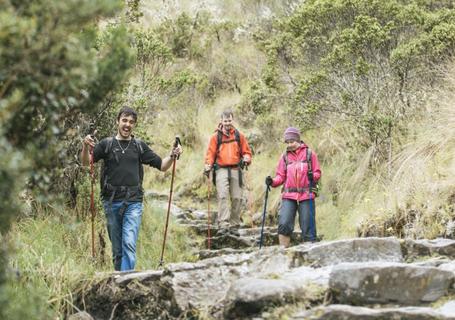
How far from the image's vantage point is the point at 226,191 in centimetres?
1104

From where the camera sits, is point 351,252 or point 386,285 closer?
point 386,285

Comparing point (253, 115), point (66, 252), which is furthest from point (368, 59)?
point (66, 252)

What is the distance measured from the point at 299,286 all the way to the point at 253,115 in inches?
440

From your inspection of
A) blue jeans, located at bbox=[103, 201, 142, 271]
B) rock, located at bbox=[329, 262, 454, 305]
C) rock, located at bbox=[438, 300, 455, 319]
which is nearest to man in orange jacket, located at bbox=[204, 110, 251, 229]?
blue jeans, located at bbox=[103, 201, 142, 271]

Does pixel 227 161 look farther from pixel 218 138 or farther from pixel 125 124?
pixel 125 124

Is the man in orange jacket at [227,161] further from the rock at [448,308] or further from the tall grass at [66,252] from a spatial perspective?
the rock at [448,308]

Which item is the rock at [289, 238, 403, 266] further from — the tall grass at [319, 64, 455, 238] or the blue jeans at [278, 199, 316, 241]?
the blue jeans at [278, 199, 316, 241]

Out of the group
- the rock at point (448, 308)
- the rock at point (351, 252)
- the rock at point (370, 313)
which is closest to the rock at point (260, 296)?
the rock at point (370, 313)

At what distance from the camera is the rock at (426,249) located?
632cm

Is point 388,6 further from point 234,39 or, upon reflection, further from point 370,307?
point 234,39

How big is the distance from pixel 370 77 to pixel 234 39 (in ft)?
34.0

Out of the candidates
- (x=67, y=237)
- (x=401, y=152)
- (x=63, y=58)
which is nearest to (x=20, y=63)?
(x=63, y=58)

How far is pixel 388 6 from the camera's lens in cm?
1123

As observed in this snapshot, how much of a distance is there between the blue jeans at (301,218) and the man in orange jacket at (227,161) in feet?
6.68
